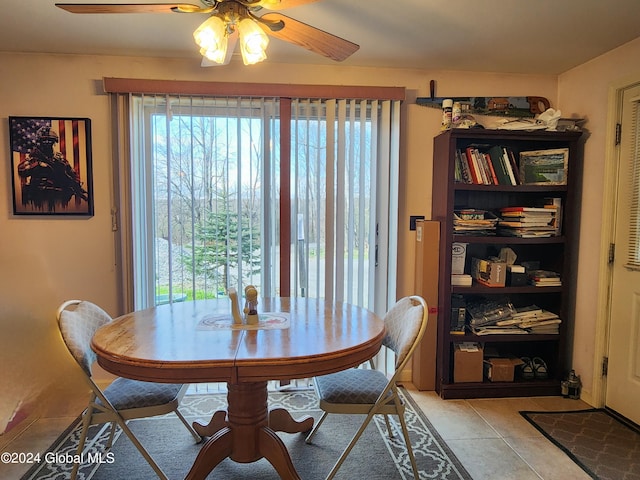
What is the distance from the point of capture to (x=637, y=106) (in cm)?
224

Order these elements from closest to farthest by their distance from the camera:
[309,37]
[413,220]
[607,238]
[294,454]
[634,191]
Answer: [309,37] < [294,454] < [634,191] < [607,238] < [413,220]

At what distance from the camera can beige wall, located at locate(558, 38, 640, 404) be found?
7.93 ft

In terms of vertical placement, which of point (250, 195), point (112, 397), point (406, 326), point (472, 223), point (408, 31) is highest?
point (408, 31)

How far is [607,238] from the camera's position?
241 centimetres

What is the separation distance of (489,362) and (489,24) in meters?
2.08

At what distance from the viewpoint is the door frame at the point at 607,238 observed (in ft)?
7.73

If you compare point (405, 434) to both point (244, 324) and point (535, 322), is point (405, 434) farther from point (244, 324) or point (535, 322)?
point (535, 322)

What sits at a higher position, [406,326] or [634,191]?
[634,191]

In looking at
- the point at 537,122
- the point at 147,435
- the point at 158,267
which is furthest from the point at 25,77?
the point at 537,122

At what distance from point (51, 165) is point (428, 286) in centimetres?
255

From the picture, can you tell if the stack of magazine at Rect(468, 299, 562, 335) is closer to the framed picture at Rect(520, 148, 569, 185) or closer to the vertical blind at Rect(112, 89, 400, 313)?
the vertical blind at Rect(112, 89, 400, 313)

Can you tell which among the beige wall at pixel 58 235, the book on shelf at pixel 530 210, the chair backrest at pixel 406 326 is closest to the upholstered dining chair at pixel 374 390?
the chair backrest at pixel 406 326

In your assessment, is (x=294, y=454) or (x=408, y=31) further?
(x=408, y=31)

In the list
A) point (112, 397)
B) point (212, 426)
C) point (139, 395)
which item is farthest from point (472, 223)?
point (112, 397)
